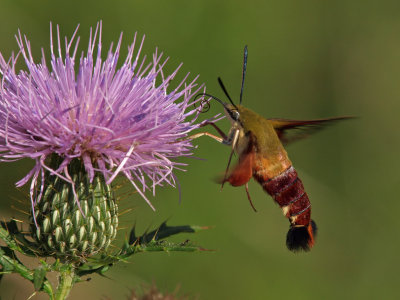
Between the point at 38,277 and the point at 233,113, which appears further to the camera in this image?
the point at 233,113

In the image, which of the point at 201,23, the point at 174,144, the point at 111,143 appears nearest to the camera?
the point at 111,143

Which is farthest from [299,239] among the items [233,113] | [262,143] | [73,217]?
[73,217]

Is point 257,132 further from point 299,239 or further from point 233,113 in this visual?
point 299,239

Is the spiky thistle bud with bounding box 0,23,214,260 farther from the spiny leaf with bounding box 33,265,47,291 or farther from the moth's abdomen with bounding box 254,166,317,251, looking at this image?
the moth's abdomen with bounding box 254,166,317,251

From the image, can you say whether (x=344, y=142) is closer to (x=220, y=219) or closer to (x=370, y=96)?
(x=370, y=96)

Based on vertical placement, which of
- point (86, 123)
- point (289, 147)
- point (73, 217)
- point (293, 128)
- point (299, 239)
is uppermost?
point (86, 123)

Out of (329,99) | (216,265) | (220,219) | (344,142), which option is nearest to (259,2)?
(329,99)

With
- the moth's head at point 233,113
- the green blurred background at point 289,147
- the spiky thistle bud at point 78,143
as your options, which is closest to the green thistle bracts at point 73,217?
the spiky thistle bud at point 78,143
